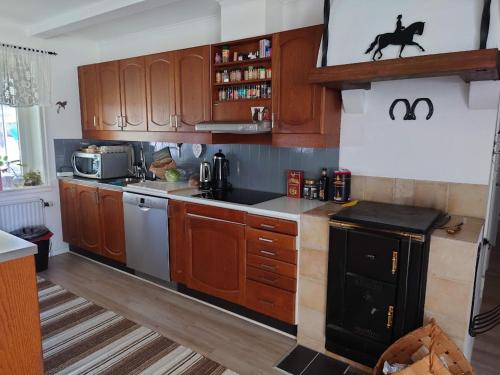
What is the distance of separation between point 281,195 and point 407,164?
965 millimetres

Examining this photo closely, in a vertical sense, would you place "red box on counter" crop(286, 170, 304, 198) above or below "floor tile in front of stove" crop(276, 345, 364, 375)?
above

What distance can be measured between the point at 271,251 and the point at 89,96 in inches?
109

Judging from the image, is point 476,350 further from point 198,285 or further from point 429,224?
point 198,285

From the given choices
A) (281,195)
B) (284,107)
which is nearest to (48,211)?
(281,195)

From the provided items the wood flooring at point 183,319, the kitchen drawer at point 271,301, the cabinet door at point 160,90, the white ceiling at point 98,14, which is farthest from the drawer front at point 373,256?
the white ceiling at point 98,14

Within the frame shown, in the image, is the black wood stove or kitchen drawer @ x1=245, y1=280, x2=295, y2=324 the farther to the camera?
kitchen drawer @ x1=245, y1=280, x2=295, y2=324

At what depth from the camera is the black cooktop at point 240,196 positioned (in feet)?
8.80

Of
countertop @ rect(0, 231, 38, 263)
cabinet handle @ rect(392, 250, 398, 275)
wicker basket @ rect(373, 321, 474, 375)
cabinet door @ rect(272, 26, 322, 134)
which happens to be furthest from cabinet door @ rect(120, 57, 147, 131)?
wicker basket @ rect(373, 321, 474, 375)

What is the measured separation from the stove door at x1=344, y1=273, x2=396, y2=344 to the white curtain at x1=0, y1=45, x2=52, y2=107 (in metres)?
3.43

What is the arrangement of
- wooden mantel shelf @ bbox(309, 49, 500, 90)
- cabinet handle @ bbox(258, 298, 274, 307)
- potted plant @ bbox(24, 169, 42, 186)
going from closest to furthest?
1. wooden mantel shelf @ bbox(309, 49, 500, 90)
2. cabinet handle @ bbox(258, 298, 274, 307)
3. potted plant @ bbox(24, 169, 42, 186)

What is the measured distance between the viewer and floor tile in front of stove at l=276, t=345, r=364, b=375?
211cm

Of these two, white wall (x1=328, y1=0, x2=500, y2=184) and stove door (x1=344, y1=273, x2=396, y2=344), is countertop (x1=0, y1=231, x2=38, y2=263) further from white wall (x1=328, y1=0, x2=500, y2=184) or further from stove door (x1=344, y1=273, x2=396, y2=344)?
white wall (x1=328, y1=0, x2=500, y2=184)

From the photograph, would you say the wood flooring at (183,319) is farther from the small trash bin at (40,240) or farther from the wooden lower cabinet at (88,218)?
the wooden lower cabinet at (88,218)

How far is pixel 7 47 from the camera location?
3.44 m
